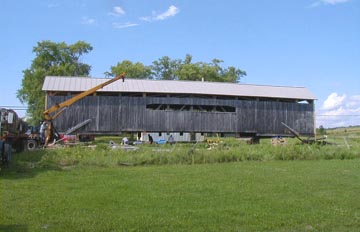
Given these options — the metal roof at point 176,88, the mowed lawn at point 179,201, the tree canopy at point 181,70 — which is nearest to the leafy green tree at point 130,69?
the tree canopy at point 181,70

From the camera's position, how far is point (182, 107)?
4050 cm

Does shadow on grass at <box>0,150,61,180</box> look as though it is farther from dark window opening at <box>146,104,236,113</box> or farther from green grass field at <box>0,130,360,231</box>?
dark window opening at <box>146,104,236,113</box>

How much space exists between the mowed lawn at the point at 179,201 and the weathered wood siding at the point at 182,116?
22.3 meters

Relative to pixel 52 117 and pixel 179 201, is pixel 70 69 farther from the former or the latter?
pixel 179 201

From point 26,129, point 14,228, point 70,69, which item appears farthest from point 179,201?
point 70,69

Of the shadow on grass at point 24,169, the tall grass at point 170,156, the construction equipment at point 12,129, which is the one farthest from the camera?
the construction equipment at point 12,129

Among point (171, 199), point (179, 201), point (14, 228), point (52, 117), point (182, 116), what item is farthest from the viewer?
point (182, 116)

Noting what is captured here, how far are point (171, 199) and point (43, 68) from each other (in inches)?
2208

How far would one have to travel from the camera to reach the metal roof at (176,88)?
127 ft

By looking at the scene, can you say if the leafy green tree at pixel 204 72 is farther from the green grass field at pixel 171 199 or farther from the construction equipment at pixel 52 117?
the green grass field at pixel 171 199

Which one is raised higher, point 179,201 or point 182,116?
point 182,116

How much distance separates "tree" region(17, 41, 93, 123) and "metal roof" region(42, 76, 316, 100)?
21425 millimetres

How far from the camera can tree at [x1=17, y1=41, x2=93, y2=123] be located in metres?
60.4

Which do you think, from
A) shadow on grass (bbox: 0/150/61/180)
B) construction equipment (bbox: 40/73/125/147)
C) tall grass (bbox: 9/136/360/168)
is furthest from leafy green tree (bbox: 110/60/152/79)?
shadow on grass (bbox: 0/150/61/180)
